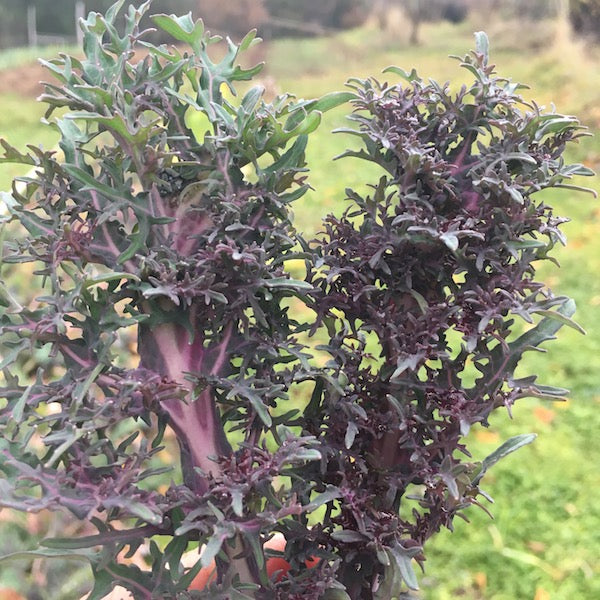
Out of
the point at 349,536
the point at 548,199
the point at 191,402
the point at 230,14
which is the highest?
the point at 230,14

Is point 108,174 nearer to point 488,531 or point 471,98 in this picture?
point 471,98

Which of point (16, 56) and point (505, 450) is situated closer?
point (505, 450)

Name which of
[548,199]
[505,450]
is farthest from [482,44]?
[548,199]

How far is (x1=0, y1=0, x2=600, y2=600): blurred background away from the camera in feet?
4.28

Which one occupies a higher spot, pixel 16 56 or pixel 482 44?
pixel 482 44

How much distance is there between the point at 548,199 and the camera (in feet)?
9.07

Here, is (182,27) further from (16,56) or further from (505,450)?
(16,56)

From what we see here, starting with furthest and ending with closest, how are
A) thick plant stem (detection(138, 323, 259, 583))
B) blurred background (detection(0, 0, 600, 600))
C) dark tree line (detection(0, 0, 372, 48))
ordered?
1. dark tree line (detection(0, 0, 372, 48))
2. blurred background (detection(0, 0, 600, 600))
3. thick plant stem (detection(138, 323, 259, 583))

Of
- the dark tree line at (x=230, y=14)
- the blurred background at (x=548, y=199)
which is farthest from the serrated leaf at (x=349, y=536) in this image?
the dark tree line at (x=230, y=14)

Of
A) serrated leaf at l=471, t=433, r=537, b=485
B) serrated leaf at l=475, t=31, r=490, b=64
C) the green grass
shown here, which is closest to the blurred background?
the green grass

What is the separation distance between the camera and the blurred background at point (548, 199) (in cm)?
131

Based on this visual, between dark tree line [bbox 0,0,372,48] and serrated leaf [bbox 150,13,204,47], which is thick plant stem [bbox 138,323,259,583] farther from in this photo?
dark tree line [bbox 0,0,372,48]

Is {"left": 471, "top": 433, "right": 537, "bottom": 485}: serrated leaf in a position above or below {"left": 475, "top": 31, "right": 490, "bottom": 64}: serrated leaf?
below

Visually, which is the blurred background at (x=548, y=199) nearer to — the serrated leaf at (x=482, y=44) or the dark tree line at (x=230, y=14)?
the dark tree line at (x=230, y=14)
